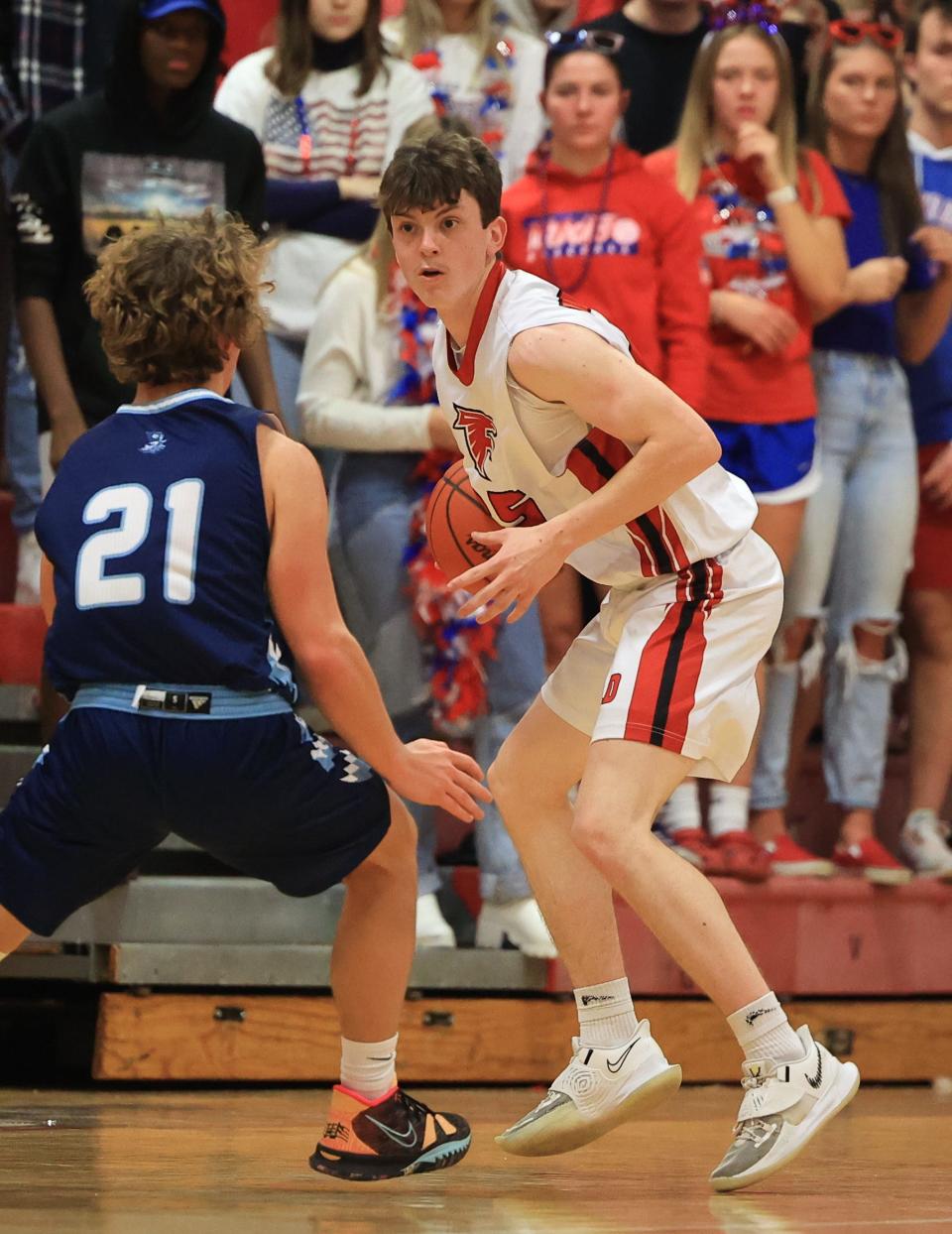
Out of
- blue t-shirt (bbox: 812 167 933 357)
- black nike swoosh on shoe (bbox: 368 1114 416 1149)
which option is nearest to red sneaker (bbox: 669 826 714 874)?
blue t-shirt (bbox: 812 167 933 357)

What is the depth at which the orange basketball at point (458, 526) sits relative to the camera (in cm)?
366

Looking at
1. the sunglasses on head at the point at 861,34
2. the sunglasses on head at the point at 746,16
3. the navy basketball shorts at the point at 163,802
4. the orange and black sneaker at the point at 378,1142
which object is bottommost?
the orange and black sneaker at the point at 378,1142

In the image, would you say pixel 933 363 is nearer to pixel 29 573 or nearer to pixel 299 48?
pixel 299 48

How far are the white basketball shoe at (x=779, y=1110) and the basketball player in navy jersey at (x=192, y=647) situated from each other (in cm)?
64

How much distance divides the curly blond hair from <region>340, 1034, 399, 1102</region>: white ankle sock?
4.06ft

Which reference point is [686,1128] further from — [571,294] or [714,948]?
[571,294]

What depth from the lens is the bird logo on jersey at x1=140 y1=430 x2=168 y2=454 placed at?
314 cm

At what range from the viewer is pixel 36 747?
5148 millimetres

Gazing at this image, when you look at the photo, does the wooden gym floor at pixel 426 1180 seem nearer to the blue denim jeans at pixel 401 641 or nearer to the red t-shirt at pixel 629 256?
the blue denim jeans at pixel 401 641

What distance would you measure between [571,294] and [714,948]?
2390 millimetres

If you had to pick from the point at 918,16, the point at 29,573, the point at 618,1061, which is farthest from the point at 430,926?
the point at 918,16

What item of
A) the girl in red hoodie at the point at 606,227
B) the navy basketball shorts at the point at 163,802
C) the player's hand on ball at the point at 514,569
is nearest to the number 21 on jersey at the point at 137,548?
the navy basketball shorts at the point at 163,802

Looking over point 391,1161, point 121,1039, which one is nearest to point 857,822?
point 121,1039

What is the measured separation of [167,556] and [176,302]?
447mm
